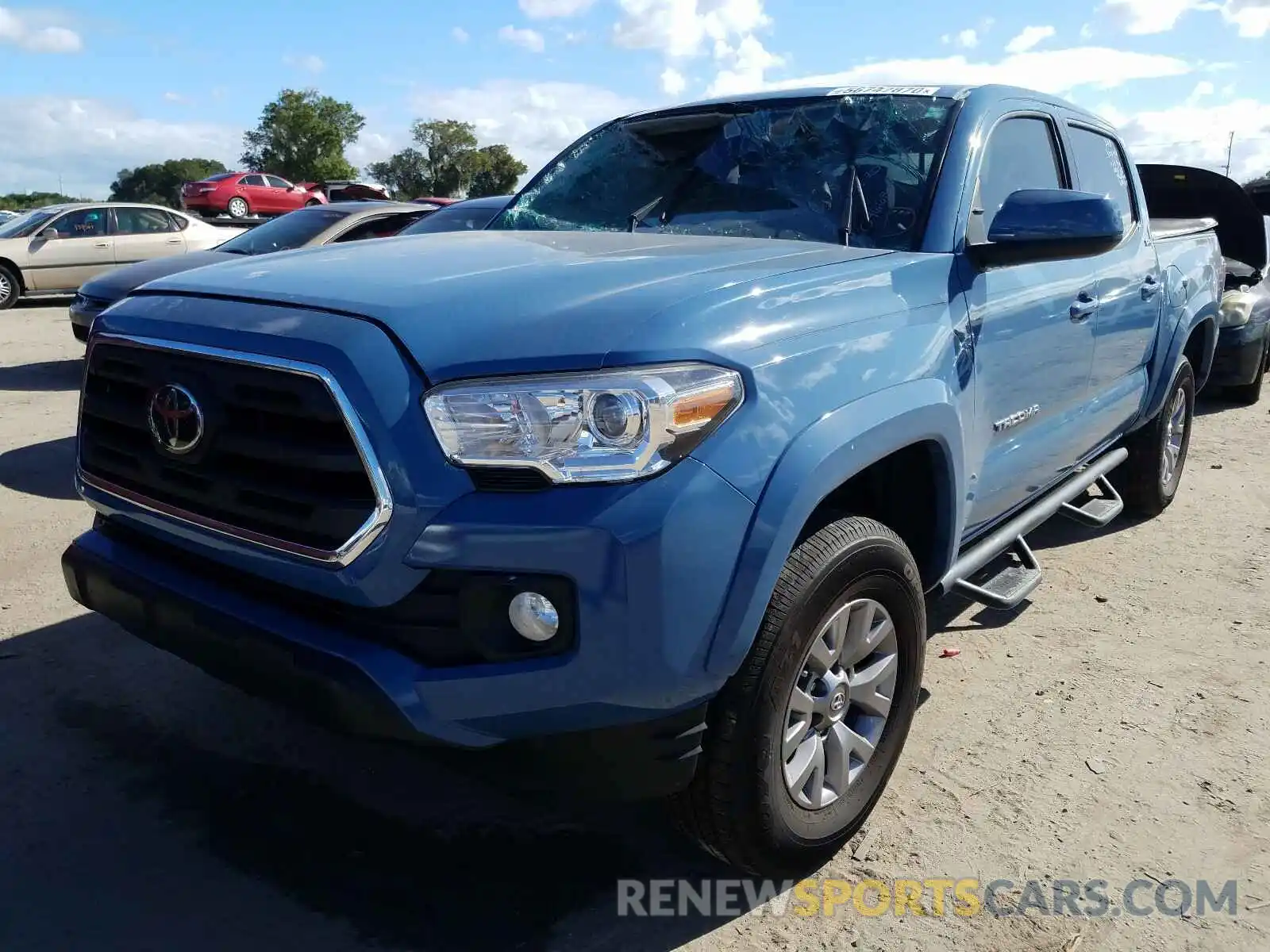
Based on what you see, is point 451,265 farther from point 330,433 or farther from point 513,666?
point 513,666

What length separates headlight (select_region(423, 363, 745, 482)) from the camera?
6.48 feet

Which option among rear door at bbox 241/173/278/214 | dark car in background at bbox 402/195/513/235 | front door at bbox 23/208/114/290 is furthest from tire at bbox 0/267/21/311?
rear door at bbox 241/173/278/214

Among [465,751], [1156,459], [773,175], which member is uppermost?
[773,175]

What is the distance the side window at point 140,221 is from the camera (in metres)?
14.9

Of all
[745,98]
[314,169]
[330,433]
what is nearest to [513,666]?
[330,433]

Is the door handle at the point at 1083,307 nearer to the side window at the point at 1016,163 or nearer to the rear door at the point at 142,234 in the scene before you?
the side window at the point at 1016,163

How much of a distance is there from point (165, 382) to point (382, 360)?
2.13 feet

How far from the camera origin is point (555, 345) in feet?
6.70

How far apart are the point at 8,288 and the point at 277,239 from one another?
822 centimetres

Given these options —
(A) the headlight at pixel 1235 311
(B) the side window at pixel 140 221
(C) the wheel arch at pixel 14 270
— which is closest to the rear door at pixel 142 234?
(B) the side window at pixel 140 221

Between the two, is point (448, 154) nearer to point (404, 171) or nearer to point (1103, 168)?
point (404, 171)

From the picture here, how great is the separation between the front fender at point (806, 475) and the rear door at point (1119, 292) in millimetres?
1666

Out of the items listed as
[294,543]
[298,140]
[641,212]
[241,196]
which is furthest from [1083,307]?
[298,140]

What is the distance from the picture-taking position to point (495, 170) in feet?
306
